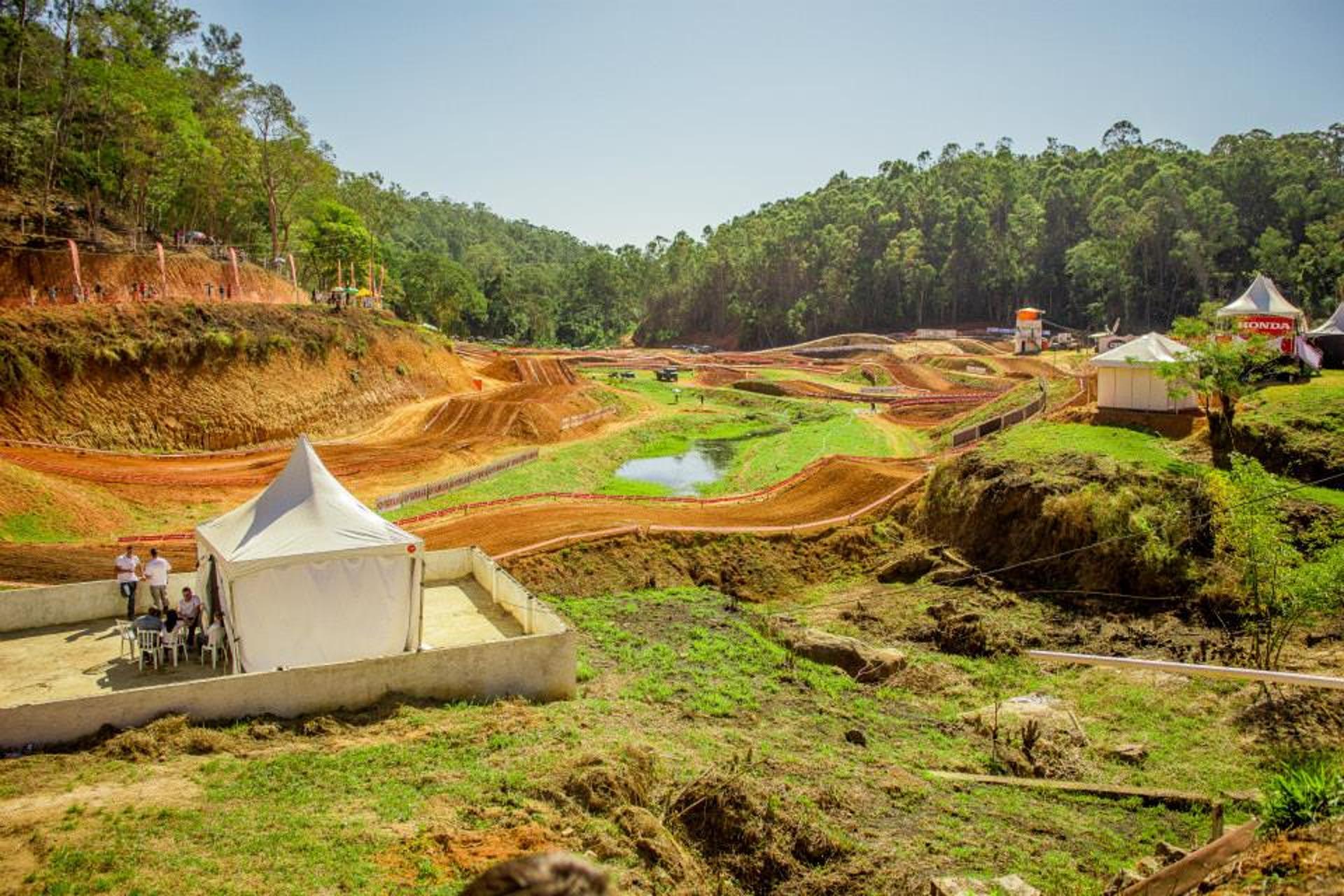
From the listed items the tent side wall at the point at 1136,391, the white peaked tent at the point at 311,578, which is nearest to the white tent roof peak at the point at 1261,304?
the tent side wall at the point at 1136,391

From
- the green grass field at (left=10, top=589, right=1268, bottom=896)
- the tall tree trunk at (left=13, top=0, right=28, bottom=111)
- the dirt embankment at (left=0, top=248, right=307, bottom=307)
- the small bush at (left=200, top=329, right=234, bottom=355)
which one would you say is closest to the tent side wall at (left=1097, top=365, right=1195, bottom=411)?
the green grass field at (left=10, top=589, right=1268, bottom=896)

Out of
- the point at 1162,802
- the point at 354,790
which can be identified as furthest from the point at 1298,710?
the point at 354,790

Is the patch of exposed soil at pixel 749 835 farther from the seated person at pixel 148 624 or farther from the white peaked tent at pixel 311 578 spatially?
the seated person at pixel 148 624

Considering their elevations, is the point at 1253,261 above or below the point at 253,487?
above

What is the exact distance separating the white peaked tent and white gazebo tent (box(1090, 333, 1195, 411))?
26211mm

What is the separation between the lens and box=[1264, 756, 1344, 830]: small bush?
8594 mm

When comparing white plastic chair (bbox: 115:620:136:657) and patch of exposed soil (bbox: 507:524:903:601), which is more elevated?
white plastic chair (bbox: 115:620:136:657)

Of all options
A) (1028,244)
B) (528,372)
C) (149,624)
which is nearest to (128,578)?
(149,624)

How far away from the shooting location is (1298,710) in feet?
54.7

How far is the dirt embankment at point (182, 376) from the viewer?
35719 millimetres

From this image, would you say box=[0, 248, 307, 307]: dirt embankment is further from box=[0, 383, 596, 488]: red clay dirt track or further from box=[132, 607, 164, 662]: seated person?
box=[132, 607, 164, 662]: seated person

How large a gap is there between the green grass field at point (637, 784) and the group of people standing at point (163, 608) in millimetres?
3291

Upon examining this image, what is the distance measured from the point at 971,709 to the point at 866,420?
1427 inches

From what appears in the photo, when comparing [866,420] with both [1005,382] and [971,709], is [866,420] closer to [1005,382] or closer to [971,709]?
[1005,382]
